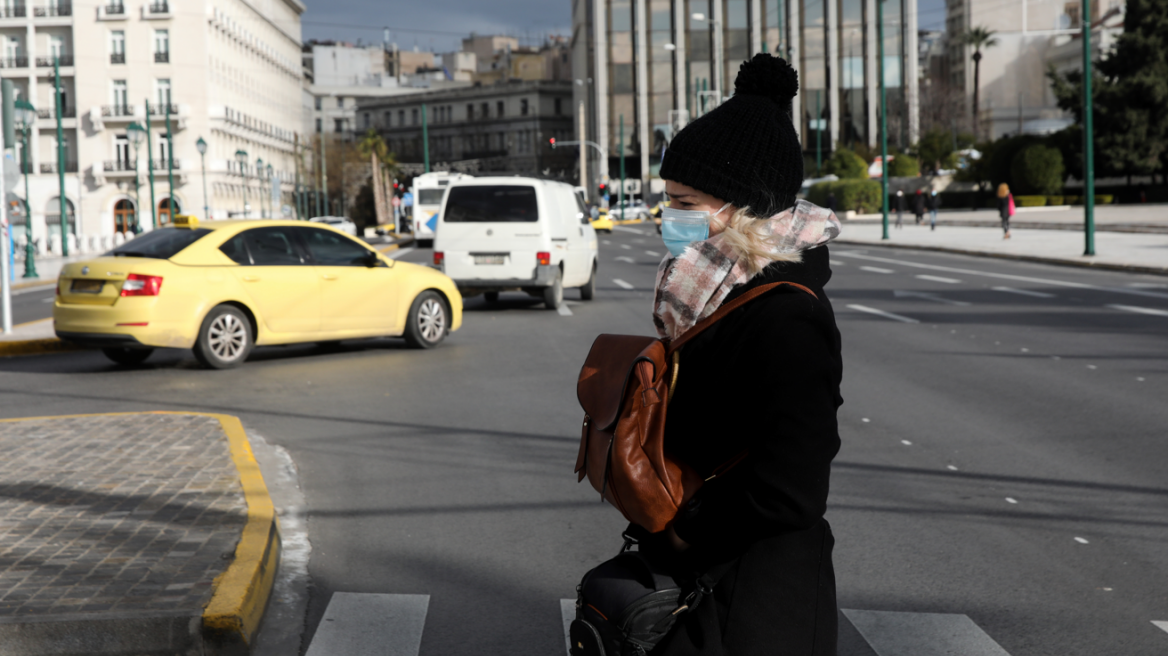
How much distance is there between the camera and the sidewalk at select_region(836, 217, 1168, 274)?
23.8 metres

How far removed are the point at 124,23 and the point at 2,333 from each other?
257 ft

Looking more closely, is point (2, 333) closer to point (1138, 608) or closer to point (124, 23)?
point (1138, 608)

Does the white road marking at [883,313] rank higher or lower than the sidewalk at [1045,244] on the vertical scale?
lower

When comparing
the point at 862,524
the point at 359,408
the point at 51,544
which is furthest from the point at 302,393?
the point at 862,524

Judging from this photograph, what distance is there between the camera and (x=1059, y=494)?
6.30 metres

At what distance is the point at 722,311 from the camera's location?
7.10ft

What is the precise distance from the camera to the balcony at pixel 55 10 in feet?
279

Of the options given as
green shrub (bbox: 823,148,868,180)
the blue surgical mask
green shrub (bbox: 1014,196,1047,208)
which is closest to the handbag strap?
the blue surgical mask

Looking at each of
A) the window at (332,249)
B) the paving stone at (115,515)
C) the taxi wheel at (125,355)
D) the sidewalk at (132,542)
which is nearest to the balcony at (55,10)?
the taxi wheel at (125,355)

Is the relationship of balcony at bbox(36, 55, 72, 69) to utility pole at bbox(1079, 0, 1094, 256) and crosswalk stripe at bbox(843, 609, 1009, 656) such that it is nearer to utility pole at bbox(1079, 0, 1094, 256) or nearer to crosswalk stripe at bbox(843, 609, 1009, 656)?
utility pole at bbox(1079, 0, 1094, 256)

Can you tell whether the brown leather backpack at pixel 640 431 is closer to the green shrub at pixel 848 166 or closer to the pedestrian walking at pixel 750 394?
the pedestrian walking at pixel 750 394

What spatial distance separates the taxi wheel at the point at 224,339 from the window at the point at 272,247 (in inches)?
25.1

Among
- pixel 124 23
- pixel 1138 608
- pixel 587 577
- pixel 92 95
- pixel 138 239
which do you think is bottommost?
pixel 1138 608

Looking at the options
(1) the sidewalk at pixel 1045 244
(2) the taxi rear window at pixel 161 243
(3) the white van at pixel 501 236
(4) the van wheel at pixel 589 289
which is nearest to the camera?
(2) the taxi rear window at pixel 161 243
